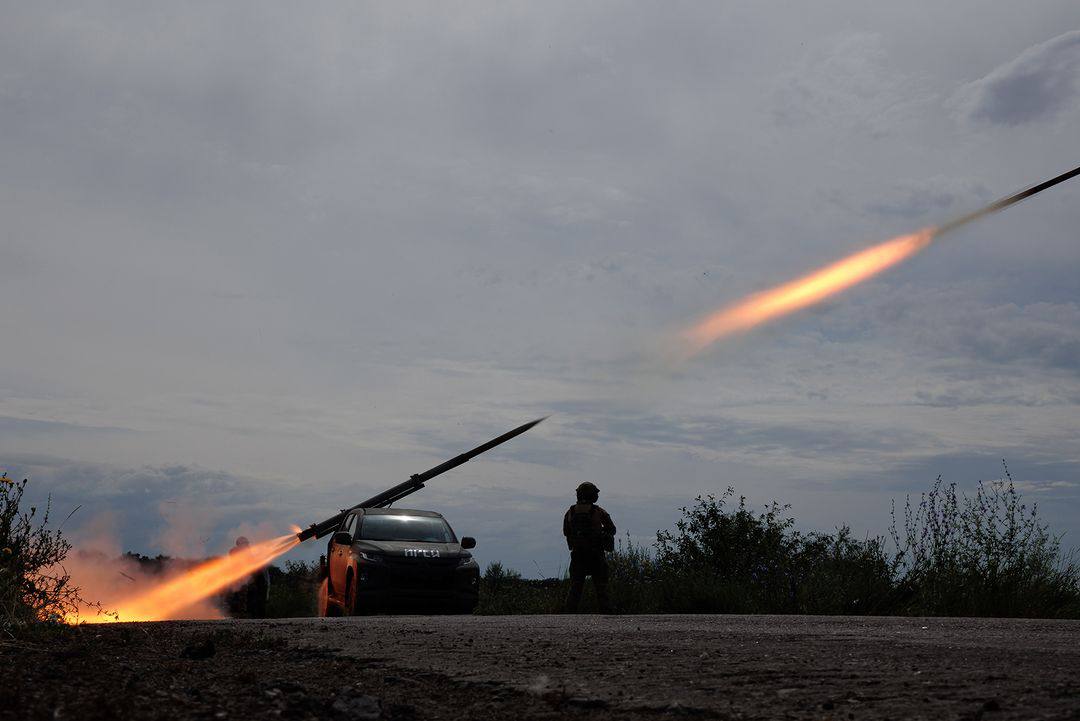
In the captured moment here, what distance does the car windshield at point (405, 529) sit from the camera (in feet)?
57.4

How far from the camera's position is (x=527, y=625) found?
10859mm

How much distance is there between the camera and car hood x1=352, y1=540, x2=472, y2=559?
16.7m

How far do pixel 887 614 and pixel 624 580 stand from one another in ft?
17.0

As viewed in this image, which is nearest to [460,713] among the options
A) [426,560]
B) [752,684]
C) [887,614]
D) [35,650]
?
[752,684]

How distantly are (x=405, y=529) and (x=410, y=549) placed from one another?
3.14 feet

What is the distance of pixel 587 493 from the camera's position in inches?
653

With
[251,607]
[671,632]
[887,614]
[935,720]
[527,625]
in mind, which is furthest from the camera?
[251,607]

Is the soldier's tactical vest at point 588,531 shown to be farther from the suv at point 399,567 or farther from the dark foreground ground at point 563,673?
the dark foreground ground at point 563,673

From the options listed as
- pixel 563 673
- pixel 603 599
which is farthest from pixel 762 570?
pixel 563 673

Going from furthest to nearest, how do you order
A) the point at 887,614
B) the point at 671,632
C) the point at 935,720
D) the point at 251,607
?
the point at 251,607, the point at 887,614, the point at 671,632, the point at 935,720

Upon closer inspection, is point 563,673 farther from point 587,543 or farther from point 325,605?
point 325,605

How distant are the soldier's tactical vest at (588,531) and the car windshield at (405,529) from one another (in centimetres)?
263

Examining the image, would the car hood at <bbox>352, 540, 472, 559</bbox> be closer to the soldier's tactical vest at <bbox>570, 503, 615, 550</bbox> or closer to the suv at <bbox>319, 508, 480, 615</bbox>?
the suv at <bbox>319, 508, 480, 615</bbox>

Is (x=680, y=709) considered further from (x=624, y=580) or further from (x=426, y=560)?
(x=624, y=580)
